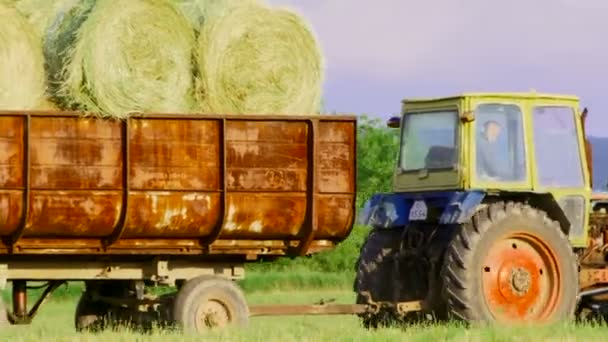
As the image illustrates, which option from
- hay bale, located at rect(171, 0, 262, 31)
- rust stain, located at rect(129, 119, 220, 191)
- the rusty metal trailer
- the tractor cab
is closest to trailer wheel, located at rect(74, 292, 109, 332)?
the rusty metal trailer

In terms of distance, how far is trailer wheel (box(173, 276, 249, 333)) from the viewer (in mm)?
15531

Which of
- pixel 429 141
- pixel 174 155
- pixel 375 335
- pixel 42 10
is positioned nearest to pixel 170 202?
pixel 174 155

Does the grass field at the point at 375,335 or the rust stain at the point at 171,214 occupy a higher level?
the rust stain at the point at 171,214

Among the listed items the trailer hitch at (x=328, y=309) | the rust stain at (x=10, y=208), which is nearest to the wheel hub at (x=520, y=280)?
the trailer hitch at (x=328, y=309)

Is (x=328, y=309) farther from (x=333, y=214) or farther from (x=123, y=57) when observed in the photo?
(x=123, y=57)

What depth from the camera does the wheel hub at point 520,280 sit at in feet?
51.0

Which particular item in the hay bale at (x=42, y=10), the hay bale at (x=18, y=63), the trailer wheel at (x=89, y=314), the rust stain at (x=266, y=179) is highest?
the hay bale at (x=42, y=10)

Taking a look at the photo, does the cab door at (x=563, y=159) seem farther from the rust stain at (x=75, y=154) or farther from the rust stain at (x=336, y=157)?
the rust stain at (x=75, y=154)

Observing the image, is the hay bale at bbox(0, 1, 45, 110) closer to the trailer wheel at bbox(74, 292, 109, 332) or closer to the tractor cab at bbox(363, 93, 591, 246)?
the trailer wheel at bbox(74, 292, 109, 332)

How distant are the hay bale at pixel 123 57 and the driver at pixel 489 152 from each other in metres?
2.78

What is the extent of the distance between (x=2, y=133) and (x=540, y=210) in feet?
16.6

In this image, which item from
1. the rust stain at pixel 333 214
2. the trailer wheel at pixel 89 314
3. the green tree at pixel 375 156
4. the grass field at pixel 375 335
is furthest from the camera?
the green tree at pixel 375 156

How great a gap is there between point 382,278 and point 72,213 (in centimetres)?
315

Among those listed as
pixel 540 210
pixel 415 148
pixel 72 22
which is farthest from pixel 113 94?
pixel 540 210
